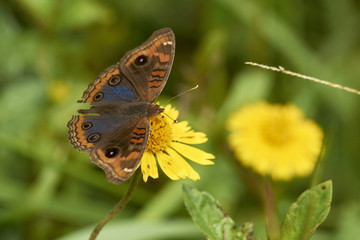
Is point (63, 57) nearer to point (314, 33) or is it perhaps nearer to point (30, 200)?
point (30, 200)

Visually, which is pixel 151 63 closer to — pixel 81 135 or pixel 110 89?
pixel 110 89

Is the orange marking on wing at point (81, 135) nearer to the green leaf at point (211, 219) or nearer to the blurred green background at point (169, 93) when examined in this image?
the green leaf at point (211, 219)

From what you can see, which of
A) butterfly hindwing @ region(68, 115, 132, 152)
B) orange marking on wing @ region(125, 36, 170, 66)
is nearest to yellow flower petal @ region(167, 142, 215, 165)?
butterfly hindwing @ region(68, 115, 132, 152)

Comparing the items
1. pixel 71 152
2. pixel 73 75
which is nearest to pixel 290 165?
pixel 71 152

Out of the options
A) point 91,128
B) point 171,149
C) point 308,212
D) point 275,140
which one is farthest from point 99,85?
point 275,140

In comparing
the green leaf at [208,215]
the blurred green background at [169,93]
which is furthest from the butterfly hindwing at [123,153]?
the blurred green background at [169,93]
